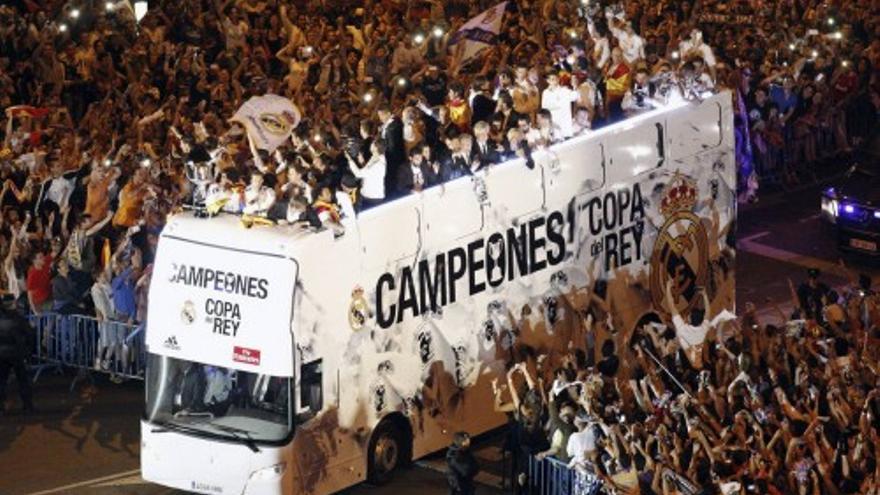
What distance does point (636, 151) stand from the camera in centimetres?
2678

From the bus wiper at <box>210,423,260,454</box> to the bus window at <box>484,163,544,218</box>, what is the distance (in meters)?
3.90

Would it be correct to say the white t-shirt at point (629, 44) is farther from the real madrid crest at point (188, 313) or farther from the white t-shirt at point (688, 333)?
the real madrid crest at point (188, 313)

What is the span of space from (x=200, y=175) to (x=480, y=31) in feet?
24.5

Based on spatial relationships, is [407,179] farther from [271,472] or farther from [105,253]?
[105,253]

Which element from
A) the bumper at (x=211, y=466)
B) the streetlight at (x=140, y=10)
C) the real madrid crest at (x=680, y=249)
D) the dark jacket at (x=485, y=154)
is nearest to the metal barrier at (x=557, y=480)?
the bumper at (x=211, y=466)

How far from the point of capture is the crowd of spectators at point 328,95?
25.5 meters

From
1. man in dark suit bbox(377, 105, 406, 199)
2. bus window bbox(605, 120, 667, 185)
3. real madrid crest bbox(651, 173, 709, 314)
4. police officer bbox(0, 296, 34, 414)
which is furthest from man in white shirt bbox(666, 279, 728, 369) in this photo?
police officer bbox(0, 296, 34, 414)

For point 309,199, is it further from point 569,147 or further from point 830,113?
point 830,113

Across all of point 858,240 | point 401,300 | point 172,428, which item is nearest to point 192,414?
point 172,428

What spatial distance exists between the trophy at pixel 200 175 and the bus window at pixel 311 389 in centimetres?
180

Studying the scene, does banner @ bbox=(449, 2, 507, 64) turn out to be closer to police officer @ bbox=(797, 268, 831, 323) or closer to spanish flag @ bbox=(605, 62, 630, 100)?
spanish flag @ bbox=(605, 62, 630, 100)

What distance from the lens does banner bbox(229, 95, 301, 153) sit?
2583 cm

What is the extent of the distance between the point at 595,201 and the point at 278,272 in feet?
16.3

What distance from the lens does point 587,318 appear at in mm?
26391
